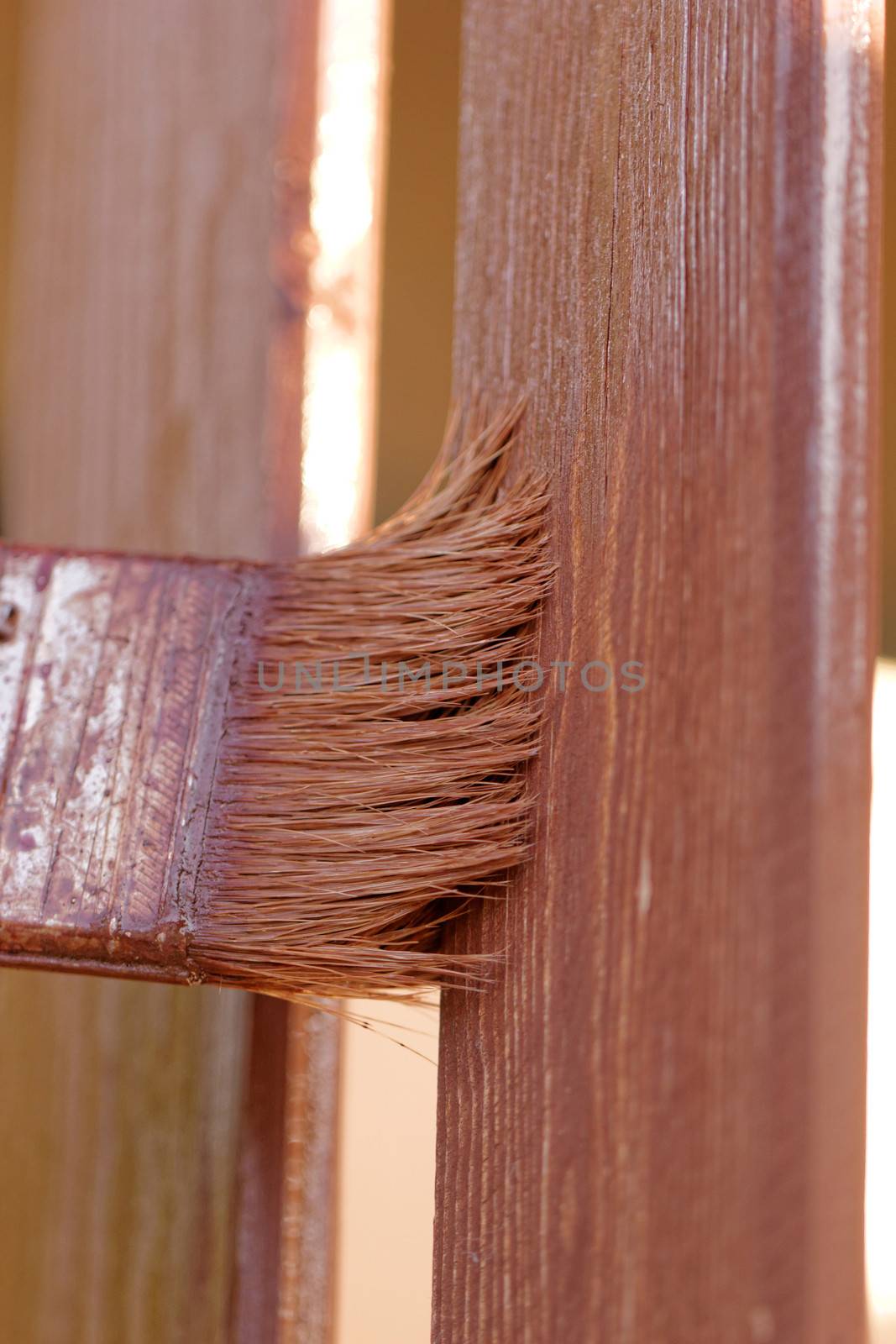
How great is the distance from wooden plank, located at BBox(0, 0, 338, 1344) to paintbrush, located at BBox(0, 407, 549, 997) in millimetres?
212

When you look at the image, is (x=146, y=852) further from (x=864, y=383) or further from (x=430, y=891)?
(x=864, y=383)

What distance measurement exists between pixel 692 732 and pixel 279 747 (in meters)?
0.24

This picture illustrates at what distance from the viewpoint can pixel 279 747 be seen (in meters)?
0.63

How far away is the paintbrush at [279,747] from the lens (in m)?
0.59

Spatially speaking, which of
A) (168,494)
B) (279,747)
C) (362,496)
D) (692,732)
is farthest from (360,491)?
(692,732)

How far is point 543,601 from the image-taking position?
59cm

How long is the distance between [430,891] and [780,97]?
1.12ft

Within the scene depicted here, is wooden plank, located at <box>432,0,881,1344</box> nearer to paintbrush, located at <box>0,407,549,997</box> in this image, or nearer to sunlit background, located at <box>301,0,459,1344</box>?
paintbrush, located at <box>0,407,549,997</box>

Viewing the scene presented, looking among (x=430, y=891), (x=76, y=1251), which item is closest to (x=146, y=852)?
(x=430, y=891)

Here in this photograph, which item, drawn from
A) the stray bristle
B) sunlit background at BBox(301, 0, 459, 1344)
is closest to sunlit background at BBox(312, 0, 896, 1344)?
sunlit background at BBox(301, 0, 459, 1344)

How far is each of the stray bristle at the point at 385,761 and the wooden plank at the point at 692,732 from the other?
2 cm

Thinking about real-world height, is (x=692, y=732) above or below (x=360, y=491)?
below

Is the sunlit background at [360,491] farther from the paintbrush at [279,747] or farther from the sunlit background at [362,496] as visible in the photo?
the paintbrush at [279,747]

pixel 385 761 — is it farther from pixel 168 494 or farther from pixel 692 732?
pixel 168 494
